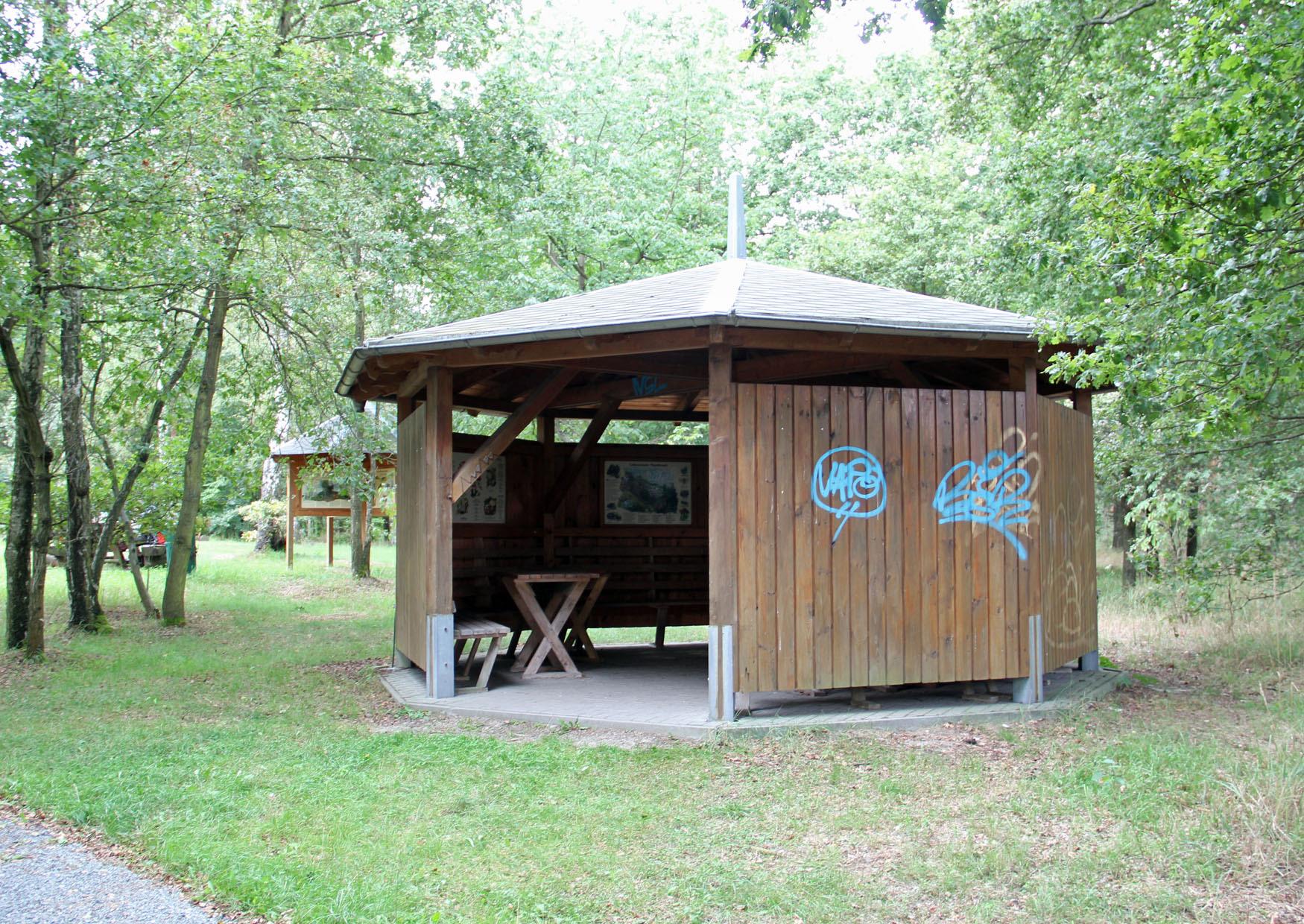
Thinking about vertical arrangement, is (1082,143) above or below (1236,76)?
above

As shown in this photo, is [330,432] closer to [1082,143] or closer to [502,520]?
[502,520]

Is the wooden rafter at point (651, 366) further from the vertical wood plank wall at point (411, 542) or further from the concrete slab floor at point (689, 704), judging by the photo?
the concrete slab floor at point (689, 704)

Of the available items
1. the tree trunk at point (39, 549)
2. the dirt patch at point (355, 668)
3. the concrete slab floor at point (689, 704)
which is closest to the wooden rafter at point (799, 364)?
the concrete slab floor at point (689, 704)

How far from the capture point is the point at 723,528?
682cm

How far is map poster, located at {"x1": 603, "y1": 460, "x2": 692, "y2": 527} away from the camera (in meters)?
11.2

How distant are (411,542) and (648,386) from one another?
257 cm

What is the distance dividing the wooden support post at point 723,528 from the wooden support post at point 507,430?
6.33ft

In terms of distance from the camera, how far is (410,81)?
14.9m

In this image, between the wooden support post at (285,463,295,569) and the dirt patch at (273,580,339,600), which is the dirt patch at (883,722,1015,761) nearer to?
the dirt patch at (273,580,339,600)

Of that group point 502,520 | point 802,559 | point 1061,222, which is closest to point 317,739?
point 802,559

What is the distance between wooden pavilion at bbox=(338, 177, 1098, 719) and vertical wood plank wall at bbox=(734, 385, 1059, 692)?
0.01 meters

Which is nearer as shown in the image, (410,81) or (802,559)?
(802,559)

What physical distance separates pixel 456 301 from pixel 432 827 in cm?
1156

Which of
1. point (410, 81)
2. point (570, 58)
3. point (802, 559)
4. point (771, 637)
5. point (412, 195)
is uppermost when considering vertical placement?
point (570, 58)
